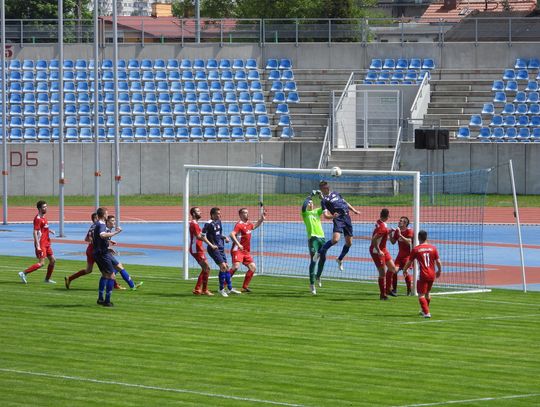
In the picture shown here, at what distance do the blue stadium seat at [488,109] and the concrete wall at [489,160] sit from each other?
3.20 meters

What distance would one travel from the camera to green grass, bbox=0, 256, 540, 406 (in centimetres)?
1502

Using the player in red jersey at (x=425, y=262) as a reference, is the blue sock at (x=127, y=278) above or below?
below

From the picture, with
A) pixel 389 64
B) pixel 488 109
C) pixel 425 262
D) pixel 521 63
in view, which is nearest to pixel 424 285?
pixel 425 262

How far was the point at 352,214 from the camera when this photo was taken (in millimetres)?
44906

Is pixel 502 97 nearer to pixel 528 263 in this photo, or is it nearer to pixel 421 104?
pixel 421 104

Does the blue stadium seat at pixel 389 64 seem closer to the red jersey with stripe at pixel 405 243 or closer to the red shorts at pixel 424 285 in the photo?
the red jersey with stripe at pixel 405 243

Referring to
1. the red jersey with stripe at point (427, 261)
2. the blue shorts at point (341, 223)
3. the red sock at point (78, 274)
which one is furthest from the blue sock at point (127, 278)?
the red jersey with stripe at point (427, 261)

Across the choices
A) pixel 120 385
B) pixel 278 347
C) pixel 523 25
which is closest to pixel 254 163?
pixel 523 25

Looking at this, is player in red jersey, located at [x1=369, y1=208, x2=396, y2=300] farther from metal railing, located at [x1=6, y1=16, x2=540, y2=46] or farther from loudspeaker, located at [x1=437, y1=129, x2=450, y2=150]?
metal railing, located at [x1=6, y1=16, x2=540, y2=46]

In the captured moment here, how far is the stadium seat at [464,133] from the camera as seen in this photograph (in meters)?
51.4

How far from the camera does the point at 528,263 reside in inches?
1254

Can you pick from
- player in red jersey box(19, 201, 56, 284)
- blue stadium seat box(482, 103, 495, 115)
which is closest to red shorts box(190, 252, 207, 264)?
player in red jersey box(19, 201, 56, 284)

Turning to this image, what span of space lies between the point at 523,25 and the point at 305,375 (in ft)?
143

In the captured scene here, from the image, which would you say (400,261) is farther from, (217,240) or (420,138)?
(420,138)
